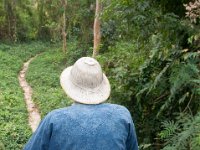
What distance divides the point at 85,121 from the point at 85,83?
25 cm

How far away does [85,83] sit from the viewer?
2475 millimetres

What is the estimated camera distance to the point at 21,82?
17.7m

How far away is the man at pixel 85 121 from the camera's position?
7.72 ft

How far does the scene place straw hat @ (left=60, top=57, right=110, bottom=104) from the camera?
8.07ft

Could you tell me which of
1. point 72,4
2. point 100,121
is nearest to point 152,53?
point 100,121

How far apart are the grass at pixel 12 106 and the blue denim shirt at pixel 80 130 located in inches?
251

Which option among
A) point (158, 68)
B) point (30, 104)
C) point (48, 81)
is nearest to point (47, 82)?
point (48, 81)

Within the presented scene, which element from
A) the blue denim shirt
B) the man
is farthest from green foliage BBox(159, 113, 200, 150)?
the blue denim shirt

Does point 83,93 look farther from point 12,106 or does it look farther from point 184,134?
point 12,106

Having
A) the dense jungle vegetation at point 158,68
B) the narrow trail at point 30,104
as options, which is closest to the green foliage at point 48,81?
the narrow trail at point 30,104

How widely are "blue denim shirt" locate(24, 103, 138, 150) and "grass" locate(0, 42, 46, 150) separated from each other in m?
6.38

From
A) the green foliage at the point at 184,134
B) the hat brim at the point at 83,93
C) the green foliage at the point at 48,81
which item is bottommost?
the green foliage at the point at 48,81

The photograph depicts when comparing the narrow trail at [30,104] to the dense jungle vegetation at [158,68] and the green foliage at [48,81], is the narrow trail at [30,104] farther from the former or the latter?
the dense jungle vegetation at [158,68]

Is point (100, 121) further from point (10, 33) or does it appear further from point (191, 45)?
point (10, 33)
